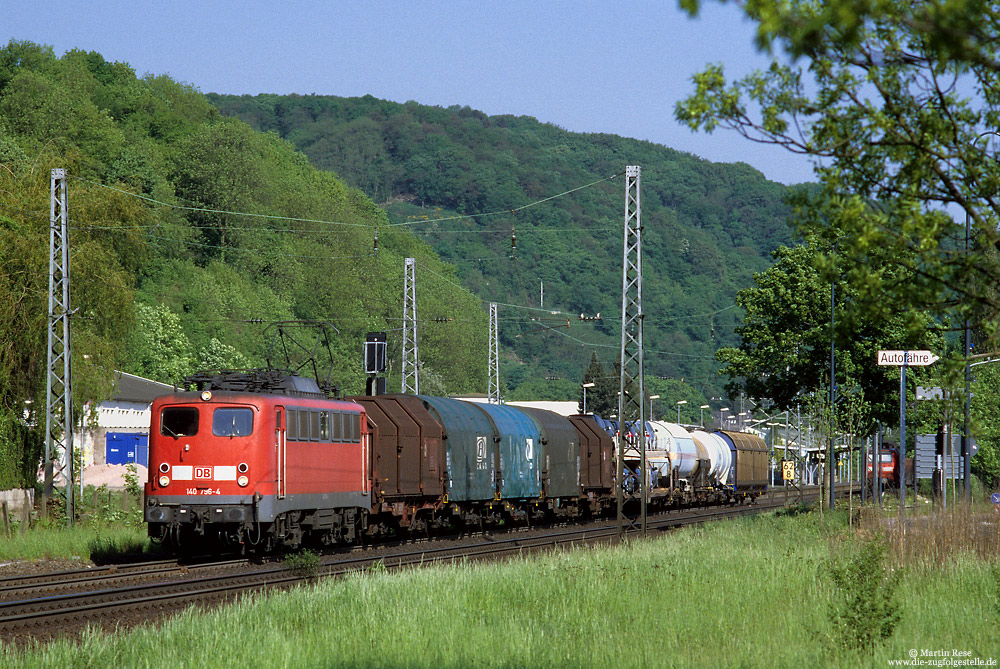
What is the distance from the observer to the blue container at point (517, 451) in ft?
111

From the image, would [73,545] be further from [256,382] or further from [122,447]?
[122,447]

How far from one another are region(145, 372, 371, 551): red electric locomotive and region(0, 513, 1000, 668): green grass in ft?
13.3

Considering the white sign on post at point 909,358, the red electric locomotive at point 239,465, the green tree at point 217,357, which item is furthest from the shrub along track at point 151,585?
the green tree at point 217,357

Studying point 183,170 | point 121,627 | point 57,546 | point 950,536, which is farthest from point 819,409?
point 183,170

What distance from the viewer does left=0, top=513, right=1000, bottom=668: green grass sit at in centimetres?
1120

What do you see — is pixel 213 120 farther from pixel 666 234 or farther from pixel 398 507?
pixel 398 507

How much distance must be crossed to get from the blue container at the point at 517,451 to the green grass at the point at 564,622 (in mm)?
14333

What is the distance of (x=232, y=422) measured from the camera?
2234 centimetres

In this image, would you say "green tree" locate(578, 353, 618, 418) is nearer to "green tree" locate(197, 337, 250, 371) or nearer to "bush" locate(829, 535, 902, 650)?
"green tree" locate(197, 337, 250, 371)

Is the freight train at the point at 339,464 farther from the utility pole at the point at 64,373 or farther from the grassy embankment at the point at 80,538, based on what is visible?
the utility pole at the point at 64,373

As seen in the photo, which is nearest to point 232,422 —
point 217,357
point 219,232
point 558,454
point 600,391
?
point 558,454

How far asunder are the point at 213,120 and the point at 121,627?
393ft

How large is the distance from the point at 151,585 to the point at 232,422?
4505mm

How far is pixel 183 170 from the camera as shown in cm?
10044
